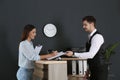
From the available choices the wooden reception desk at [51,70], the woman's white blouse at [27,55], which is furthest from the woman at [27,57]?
the wooden reception desk at [51,70]

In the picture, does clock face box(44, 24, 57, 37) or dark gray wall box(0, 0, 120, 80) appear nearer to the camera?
dark gray wall box(0, 0, 120, 80)

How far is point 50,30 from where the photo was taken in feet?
16.4

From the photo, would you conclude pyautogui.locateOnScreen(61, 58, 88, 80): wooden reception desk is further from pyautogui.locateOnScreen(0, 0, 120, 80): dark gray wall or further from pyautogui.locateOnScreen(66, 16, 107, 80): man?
pyautogui.locateOnScreen(66, 16, 107, 80): man

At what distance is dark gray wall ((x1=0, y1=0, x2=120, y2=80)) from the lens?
4742 millimetres

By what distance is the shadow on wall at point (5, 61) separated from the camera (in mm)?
4703

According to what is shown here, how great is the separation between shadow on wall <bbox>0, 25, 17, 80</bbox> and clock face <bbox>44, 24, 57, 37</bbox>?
2.48ft

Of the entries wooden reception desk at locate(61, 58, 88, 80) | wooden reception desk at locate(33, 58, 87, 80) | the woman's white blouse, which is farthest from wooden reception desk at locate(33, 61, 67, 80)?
wooden reception desk at locate(61, 58, 88, 80)

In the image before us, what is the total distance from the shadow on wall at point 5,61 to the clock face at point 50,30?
0.76 metres

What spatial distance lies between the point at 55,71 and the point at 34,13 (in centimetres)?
159

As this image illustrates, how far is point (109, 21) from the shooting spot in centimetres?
538

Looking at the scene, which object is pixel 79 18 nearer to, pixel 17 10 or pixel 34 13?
pixel 34 13

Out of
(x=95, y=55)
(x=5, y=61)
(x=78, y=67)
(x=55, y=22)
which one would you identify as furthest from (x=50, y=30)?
(x=95, y=55)

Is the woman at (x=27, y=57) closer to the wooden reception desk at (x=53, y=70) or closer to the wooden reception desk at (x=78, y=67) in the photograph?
the wooden reception desk at (x=53, y=70)

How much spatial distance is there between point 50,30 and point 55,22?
19 cm
